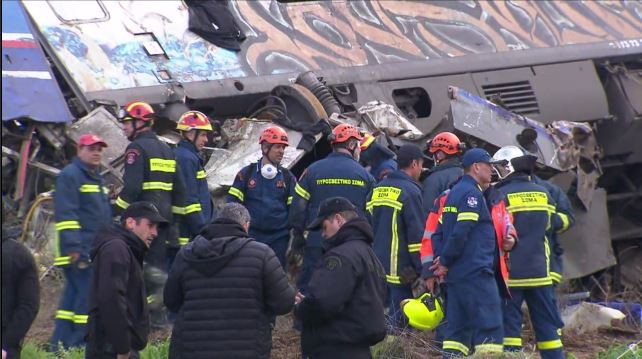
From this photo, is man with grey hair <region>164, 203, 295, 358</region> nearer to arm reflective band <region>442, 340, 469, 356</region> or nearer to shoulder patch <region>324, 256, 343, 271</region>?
shoulder patch <region>324, 256, 343, 271</region>

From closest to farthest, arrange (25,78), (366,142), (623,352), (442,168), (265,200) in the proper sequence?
(623,352), (442,168), (265,200), (366,142), (25,78)

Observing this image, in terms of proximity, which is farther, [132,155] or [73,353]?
[132,155]

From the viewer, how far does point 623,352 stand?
946cm

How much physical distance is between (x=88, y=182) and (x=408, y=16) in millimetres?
6095

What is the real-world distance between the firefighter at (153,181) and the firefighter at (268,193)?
488mm

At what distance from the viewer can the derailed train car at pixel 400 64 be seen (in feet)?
41.8

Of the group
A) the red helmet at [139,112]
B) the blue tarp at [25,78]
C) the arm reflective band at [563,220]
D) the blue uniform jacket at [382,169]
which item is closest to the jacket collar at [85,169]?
the red helmet at [139,112]

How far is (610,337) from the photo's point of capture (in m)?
11.3

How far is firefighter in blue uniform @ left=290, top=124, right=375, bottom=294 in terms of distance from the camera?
10.5 metres

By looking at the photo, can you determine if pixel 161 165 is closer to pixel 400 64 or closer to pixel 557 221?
pixel 557 221

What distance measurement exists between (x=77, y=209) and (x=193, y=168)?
1.14 meters

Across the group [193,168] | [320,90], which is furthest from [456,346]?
[320,90]

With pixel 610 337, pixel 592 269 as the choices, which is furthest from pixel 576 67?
pixel 610 337

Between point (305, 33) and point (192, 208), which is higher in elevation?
point (305, 33)
